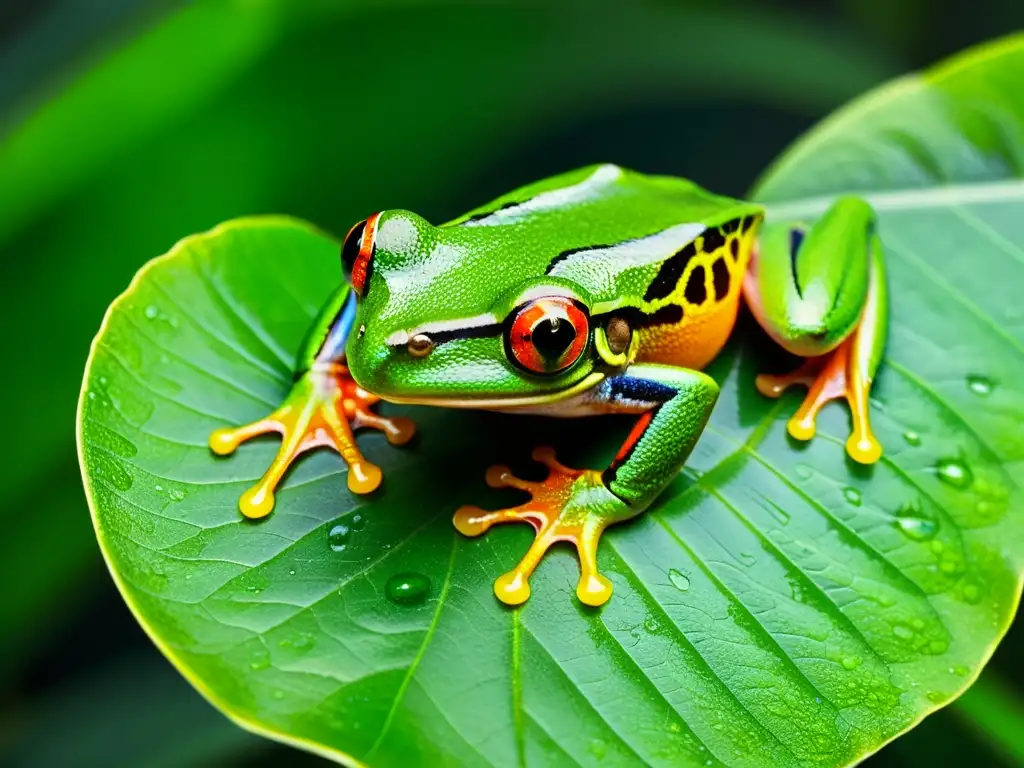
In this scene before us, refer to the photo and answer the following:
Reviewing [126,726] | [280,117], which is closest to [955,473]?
[280,117]

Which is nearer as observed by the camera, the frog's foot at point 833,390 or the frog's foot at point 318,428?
the frog's foot at point 318,428

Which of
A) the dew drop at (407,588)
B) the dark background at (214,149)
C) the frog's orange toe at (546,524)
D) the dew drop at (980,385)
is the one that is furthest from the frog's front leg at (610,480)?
the dark background at (214,149)

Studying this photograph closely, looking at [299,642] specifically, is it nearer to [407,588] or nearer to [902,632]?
[407,588]

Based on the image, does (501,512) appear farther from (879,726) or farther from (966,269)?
(966,269)

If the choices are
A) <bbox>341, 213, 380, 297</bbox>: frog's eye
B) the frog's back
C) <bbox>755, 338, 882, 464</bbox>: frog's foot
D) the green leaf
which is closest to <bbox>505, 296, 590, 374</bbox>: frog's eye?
the frog's back

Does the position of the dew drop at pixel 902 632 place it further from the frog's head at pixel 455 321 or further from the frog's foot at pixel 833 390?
the frog's head at pixel 455 321

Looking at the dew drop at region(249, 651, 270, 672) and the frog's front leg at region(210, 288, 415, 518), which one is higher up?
the frog's front leg at region(210, 288, 415, 518)

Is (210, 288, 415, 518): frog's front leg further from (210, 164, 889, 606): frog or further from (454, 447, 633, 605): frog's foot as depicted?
(454, 447, 633, 605): frog's foot
